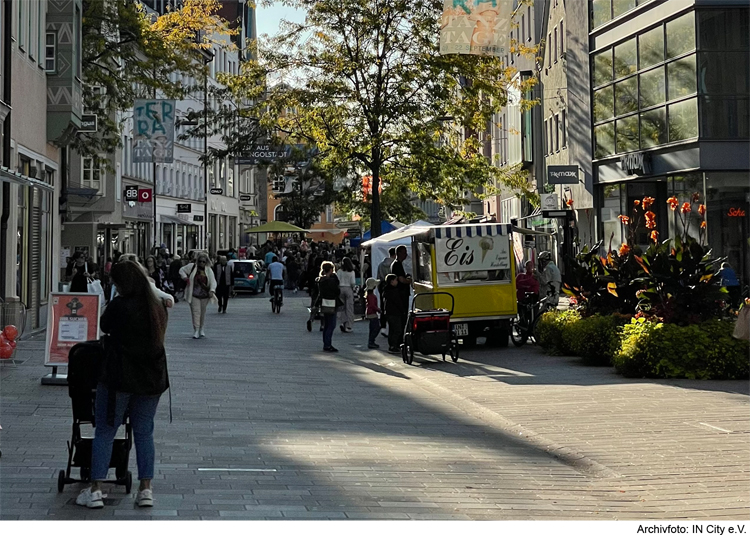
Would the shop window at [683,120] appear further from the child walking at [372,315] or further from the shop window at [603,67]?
the child walking at [372,315]

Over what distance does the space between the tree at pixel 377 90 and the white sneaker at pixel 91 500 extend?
2557 centimetres

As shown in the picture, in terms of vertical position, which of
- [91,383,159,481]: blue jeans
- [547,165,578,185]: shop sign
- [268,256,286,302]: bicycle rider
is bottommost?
[91,383,159,481]: blue jeans

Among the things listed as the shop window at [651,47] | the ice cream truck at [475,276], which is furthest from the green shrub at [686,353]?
the shop window at [651,47]

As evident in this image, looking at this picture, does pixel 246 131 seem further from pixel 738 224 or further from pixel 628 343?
pixel 628 343

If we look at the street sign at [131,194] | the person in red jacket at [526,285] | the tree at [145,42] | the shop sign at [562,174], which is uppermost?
the tree at [145,42]

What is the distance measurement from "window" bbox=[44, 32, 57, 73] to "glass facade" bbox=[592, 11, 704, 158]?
1474 centimetres

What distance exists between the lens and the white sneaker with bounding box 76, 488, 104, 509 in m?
7.60

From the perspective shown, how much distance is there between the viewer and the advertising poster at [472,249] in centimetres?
2273

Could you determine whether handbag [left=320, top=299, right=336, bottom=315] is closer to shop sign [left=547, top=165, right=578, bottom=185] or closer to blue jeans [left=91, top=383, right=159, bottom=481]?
blue jeans [left=91, top=383, right=159, bottom=481]

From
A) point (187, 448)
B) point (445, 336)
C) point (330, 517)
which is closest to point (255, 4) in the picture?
point (445, 336)

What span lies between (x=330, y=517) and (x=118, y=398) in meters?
1.61

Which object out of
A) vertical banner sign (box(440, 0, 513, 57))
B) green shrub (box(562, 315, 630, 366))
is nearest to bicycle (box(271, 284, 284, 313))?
vertical banner sign (box(440, 0, 513, 57))

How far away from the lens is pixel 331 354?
2175cm

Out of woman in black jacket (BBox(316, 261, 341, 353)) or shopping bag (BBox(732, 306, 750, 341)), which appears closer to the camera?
shopping bag (BBox(732, 306, 750, 341))
